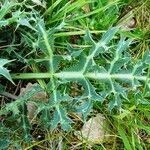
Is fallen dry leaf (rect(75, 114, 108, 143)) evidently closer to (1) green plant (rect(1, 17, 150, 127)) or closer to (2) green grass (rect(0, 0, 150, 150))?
(2) green grass (rect(0, 0, 150, 150))

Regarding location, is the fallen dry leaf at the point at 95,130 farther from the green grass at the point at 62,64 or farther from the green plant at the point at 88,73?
the green plant at the point at 88,73

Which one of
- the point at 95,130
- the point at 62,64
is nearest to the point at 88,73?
the point at 62,64

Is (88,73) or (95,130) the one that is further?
(95,130)

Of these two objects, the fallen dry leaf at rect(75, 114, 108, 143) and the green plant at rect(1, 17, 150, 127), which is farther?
the fallen dry leaf at rect(75, 114, 108, 143)

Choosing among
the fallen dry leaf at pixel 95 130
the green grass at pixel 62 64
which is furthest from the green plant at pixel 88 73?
the fallen dry leaf at pixel 95 130

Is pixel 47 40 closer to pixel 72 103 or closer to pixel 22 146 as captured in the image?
pixel 72 103

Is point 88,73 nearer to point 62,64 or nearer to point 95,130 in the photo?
point 62,64

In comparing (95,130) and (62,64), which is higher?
(62,64)

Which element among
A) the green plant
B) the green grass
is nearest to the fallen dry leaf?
the green grass

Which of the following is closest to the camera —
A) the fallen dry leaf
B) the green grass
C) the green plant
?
the green plant
